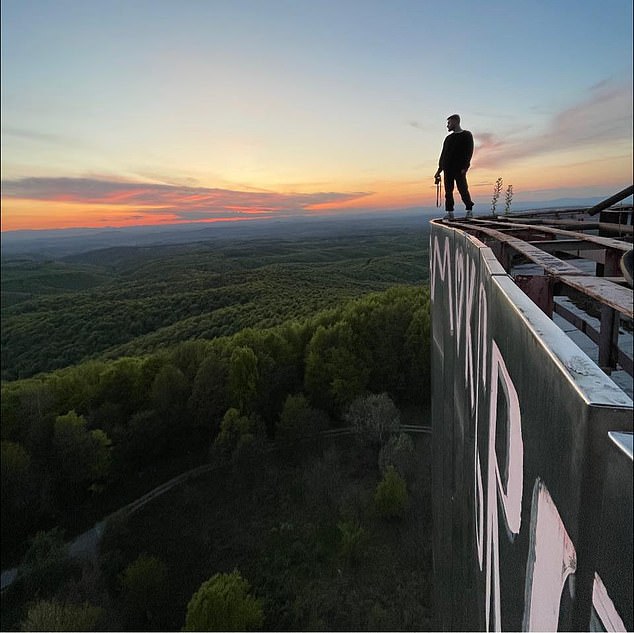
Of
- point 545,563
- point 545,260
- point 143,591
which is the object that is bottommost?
point 143,591

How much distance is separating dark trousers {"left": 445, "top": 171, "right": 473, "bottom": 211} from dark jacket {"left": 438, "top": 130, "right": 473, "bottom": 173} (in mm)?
79

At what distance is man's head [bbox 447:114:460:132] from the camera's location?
647 cm

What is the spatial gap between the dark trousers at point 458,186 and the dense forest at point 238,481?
11.2 m

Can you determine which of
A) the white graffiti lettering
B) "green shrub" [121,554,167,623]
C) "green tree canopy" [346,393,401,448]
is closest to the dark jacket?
the white graffiti lettering

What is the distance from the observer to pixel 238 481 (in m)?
22.2

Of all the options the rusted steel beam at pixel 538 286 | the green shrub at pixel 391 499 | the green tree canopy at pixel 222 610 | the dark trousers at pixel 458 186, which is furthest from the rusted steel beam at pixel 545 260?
the green shrub at pixel 391 499

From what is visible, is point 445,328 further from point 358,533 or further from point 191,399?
point 191,399

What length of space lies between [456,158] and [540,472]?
598 centimetres

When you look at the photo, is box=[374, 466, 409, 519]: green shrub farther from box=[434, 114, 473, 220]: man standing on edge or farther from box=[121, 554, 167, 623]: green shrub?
box=[434, 114, 473, 220]: man standing on edge

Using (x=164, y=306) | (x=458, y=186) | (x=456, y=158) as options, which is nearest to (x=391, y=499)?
(x=458, y=186)

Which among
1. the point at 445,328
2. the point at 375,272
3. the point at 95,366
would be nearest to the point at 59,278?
the point at 375,272

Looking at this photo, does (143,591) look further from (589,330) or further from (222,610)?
(589,330)

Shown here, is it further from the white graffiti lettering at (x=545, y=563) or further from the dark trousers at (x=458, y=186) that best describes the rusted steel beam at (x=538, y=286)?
the dark trousers at (x=458, y=186)

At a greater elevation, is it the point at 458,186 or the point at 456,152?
the point at 456,152
